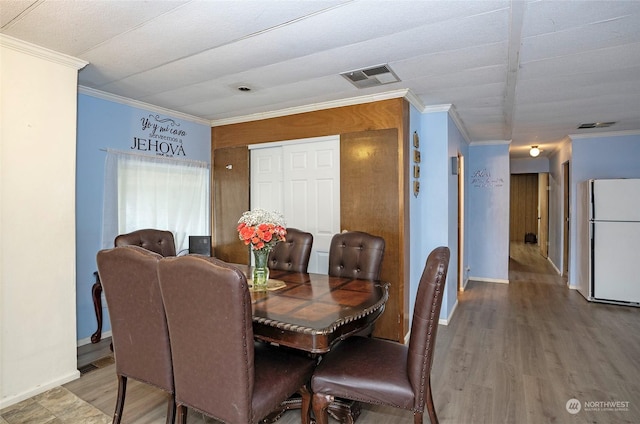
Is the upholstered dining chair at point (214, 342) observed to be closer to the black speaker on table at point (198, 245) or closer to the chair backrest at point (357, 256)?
the chair backrest at point (357, 256)

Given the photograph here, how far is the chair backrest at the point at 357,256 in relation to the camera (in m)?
2.69

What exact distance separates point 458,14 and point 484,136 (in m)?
3.90

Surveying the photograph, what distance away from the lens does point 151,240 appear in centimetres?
309

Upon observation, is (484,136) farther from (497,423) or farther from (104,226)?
(104,226)

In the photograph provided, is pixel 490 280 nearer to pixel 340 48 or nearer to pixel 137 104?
pixel 340 48

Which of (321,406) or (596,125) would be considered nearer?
(321,406)

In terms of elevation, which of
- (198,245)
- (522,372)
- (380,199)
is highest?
Result: (380,199)

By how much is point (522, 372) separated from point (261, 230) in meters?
2.30

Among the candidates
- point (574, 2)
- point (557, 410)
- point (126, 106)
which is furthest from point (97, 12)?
point (557, 410)

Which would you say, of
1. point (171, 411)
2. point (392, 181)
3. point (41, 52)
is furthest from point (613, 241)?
point (41, 52)

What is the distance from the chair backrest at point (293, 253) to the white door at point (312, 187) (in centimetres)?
70

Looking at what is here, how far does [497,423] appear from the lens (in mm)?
2072

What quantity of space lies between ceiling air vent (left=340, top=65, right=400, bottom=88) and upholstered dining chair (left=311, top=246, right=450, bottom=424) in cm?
163

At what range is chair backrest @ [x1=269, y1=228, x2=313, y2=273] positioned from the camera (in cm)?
300
